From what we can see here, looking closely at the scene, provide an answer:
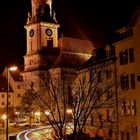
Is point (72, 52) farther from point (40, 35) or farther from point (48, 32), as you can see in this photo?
point (40, 35)

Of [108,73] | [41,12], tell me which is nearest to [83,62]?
[41,12]

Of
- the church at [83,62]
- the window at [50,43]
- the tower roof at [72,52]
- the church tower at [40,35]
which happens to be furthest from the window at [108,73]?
the window at [50,43]

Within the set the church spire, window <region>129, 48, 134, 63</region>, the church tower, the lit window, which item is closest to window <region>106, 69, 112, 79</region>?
the lit window

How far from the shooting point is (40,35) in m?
106

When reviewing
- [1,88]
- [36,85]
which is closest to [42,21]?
[36,85]

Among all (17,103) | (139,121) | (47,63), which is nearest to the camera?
(139,121)

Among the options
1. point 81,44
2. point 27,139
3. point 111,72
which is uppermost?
point 81,44

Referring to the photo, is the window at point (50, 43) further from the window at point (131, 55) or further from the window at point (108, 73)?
the window at point (131, 55)

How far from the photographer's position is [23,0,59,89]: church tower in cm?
10612

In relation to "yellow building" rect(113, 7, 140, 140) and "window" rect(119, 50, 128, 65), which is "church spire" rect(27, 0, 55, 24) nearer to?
"yellow building" rect(113, 7, 140, 140)

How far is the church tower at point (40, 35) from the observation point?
10612cm

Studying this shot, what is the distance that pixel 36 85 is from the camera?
100125 millimetres

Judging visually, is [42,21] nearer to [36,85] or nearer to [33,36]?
[33,36]

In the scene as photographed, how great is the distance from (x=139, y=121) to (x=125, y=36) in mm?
10728
